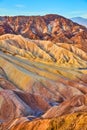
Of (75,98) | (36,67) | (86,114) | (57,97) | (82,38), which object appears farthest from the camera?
(82,38)

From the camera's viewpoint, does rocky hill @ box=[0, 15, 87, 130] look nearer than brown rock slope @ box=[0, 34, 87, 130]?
Yes

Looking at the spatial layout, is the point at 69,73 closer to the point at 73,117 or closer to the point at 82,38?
the point at 73,117

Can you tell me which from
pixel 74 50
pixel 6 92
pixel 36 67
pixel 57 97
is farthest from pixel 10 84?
pixel 74 50

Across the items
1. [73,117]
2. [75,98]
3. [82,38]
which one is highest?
[73,117]

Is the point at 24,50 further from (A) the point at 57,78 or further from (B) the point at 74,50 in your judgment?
(A) the point at 57,78

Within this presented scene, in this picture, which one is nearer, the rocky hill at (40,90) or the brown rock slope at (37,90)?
the rocky hill at (40,90)

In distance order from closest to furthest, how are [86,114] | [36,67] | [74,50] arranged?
1. [86,114]
2. [36,67]
3. [74,50]

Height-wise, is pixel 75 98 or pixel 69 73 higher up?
pixel 75 98

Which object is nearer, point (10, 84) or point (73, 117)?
point (73, 117)
